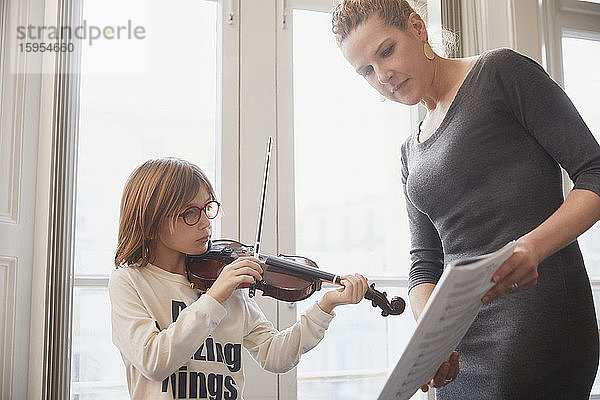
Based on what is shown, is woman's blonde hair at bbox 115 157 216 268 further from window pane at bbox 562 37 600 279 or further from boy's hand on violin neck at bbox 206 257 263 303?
window pane at bbox 562 37 600 279

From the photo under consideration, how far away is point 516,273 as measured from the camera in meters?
0.85

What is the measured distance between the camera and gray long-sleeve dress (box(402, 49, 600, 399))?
1051mm

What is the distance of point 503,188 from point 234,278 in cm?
55

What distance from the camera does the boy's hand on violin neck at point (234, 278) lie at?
1294mm

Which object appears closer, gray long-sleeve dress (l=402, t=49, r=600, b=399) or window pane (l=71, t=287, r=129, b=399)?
gray long-sleeve dress (l=402, t=49, r=600, b=399)

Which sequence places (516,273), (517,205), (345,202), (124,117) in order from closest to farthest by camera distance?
(516,273), (517,205), (124,117), (345,202)

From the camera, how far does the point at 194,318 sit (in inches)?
49.3

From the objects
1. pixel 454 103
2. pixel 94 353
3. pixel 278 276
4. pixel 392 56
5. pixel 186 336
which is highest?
pixel 392 56

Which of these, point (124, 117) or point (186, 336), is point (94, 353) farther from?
point (186, 336)

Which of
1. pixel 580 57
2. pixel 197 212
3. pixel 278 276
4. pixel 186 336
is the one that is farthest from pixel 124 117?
pixel 580 57

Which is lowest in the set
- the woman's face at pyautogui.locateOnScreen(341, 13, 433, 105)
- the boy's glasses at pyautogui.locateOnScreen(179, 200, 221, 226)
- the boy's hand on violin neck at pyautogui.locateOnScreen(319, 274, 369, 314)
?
the boy's hand on violin neck at pyautogui.locateOnScreen(319, 274, 369, 314)

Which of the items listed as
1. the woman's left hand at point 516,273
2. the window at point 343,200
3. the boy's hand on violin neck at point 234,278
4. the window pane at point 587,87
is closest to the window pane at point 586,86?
the window pane at point 587,87

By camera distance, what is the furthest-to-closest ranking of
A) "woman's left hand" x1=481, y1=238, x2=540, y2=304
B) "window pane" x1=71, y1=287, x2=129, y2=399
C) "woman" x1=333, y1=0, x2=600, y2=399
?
"window pane" x1=71, y1=287, x2=129, y2=399
"woman" x1=333, y1=0, x2=600, y2=399
"woman's left hand" x1=481, y1=238, x2=540, y2=304

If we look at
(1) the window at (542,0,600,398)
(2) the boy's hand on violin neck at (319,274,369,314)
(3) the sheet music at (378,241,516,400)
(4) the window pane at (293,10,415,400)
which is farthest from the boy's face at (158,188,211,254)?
(1) the window at (542,0,600,398)
